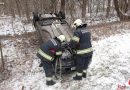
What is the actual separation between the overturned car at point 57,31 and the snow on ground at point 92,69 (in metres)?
0.58

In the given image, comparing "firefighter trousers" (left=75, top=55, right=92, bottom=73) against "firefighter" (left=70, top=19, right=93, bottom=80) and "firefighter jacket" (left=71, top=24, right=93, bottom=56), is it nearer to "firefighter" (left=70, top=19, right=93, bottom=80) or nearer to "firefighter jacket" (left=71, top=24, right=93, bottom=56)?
"firefighter" (left=70, top=19, right=93, bottom=80)

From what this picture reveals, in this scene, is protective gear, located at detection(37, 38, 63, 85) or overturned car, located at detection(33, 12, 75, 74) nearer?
protective gear, located at detection(37, 38, 63, 85)

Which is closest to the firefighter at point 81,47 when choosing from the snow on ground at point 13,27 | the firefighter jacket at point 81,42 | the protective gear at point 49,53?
the firefighter jacket at point 81,42

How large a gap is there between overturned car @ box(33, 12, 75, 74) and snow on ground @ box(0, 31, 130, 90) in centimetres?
58

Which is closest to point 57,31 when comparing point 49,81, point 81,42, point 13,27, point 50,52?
point 81,42

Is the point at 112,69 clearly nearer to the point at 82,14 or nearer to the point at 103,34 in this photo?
the point at 103,34

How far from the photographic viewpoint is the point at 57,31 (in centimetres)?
980

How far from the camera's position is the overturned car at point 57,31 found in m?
8.10

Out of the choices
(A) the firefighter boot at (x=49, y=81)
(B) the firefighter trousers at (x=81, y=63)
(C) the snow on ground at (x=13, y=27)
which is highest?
(C) the snow on ground at (x=13, y=27)

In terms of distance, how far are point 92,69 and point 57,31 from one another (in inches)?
87.5

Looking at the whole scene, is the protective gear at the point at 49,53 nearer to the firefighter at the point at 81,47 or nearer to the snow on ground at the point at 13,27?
the firefighter at the point at 81,47

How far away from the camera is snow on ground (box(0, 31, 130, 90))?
800 centimetres

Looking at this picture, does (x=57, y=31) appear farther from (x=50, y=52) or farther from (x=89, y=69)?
(x=50, y=52)

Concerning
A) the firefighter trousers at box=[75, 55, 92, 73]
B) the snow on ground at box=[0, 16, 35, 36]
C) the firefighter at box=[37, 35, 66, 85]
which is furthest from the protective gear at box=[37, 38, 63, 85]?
the snow on ground at box=[0, 16, 35, 36]
